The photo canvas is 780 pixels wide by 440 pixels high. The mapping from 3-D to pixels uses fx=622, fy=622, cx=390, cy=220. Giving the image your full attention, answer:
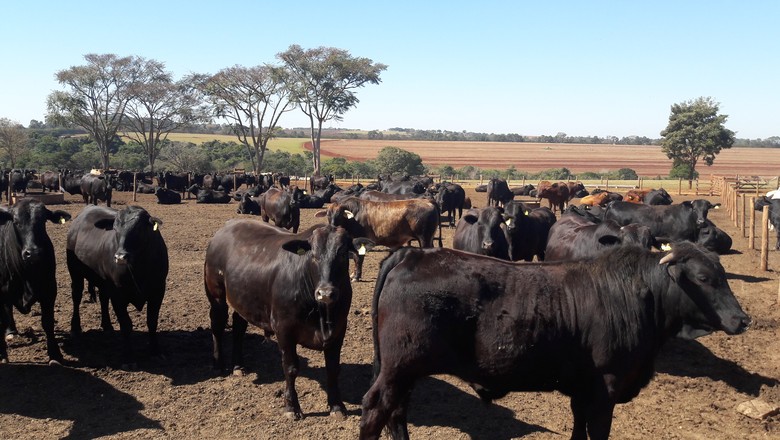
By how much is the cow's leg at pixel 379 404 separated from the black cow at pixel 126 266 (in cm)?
Answer: 378

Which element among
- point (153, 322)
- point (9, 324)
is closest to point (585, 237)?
point (153, 322)

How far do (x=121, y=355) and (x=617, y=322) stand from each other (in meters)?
5.79

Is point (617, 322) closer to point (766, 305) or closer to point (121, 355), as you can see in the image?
point (121, 355)

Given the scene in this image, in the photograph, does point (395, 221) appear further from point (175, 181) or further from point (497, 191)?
point (175, 181)

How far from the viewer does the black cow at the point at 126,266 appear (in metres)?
7.35

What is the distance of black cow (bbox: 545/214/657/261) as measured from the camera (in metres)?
8.33

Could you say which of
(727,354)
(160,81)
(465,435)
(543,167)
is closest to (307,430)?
(465,435)

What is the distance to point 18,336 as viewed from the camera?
800cm

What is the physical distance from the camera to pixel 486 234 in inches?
413

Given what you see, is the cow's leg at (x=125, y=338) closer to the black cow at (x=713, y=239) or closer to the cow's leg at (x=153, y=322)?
the cow's leg at (x=153, y=322)

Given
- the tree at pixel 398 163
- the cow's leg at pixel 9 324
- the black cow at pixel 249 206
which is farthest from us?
the tree at pixel 398 163

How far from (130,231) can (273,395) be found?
2718 millimetres

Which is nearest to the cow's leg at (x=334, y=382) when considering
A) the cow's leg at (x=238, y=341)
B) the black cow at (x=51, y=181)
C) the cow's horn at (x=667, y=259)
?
the cow's leg at (x=238, y=341)

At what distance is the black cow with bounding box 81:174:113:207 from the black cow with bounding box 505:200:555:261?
67.7 feet
